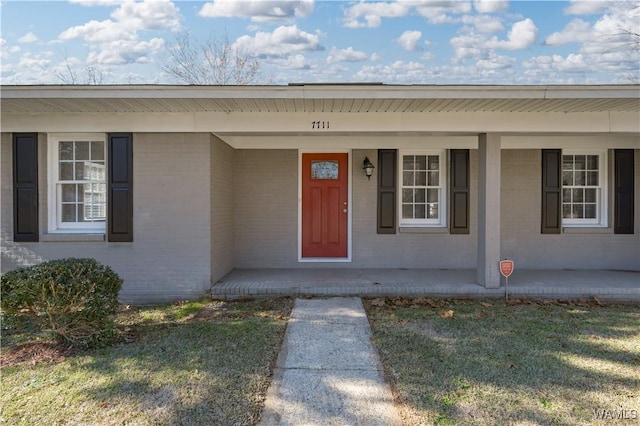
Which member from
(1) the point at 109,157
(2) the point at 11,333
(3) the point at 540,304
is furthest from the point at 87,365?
(3) the point at 540,304

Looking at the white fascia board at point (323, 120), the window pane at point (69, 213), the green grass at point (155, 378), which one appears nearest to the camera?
the green grass at point (155, 378)

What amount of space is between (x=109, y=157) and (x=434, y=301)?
205 inches

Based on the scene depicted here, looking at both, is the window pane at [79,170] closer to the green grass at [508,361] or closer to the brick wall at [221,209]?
the brick wall at [221,209]

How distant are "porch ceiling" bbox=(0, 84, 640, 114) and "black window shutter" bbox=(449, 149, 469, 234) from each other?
6.57 feet

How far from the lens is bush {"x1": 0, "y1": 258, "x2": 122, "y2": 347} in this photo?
3709 millimetres

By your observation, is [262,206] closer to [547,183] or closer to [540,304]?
[540,304]

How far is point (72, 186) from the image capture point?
6137 millimetres

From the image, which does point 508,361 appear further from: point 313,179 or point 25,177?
point 25,177

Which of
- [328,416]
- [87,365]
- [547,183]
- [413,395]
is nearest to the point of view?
[328,416]

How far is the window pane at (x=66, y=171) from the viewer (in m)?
6.11

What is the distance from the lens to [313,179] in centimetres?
748

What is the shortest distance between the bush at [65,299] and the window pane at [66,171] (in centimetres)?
262

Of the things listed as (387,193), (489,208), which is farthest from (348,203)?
(489,208)

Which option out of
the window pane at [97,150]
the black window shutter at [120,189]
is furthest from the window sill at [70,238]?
the window pane at [97,150]
